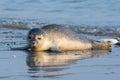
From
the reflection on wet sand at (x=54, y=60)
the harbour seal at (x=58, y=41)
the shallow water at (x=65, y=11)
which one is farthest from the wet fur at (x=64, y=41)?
the shallow water at (x=65, y=11)

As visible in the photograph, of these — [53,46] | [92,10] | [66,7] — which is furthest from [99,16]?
[53,46]

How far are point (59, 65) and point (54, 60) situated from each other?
528 millimetres

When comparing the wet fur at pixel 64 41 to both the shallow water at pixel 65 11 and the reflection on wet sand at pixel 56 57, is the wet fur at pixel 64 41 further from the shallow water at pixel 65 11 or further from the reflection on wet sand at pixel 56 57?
the shallow water at pixel 65 11

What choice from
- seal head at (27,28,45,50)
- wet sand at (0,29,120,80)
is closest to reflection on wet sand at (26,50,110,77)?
wet sand at (0,29,120,80)

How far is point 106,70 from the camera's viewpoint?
739cm

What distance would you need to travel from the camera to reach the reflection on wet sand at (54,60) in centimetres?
739

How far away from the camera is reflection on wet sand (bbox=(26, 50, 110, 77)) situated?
7395 millimetres

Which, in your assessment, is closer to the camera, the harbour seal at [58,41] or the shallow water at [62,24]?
the shallow water at [62,24]

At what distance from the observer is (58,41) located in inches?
384

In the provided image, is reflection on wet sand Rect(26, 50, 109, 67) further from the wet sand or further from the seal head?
the seal head

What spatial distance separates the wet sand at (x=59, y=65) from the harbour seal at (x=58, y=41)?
12.1 inches

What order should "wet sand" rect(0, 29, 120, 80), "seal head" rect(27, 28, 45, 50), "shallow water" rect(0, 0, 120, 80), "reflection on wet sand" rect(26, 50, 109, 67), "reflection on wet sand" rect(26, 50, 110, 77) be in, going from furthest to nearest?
"seal head" rect(27, 28, 45, 50)
"reflection on wet sand" rect(26, 50, 109, 67)
"reflection on wet sand" rect(26, 50, 110, 77)
"shallow water" rect(0, 0, 120, 80)
"wet sand" rect(0, 29, 120, 80)

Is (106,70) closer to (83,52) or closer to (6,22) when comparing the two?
(83,52)

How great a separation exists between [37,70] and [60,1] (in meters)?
11.0
